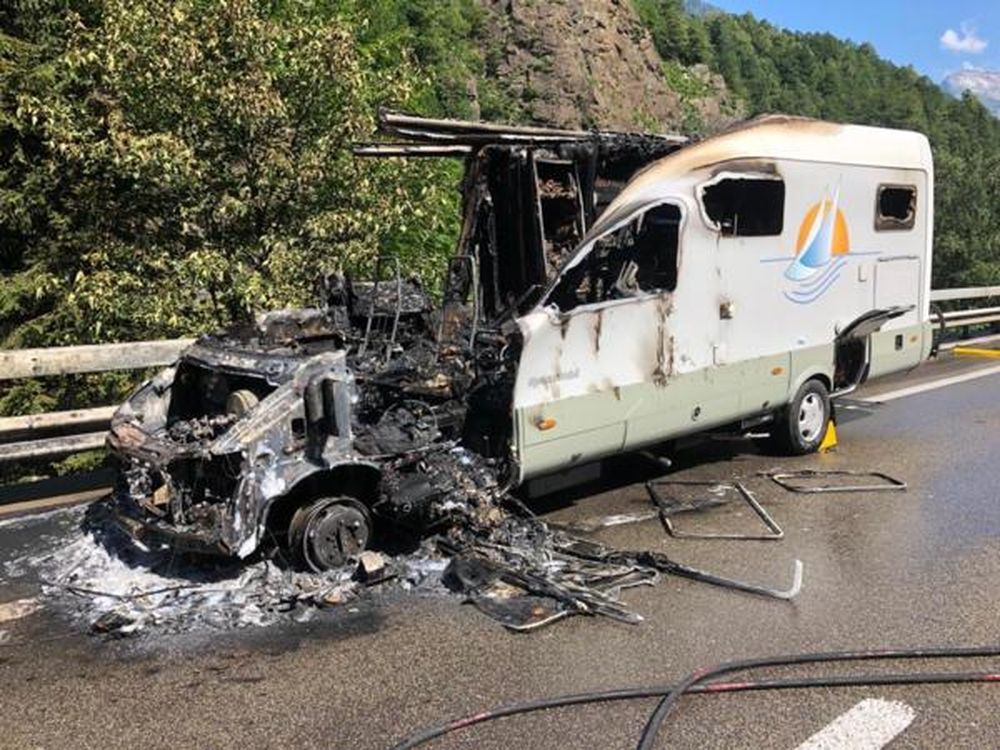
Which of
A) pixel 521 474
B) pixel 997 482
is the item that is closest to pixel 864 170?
pixel 997 482

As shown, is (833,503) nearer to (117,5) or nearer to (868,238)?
(868,238)

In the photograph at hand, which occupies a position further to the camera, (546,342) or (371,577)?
(546,342)

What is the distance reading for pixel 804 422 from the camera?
8.45 meters

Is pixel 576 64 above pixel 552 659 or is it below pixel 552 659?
above

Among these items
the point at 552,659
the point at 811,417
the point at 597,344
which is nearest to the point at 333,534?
the point at 552,659

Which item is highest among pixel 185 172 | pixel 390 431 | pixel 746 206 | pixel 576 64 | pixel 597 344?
pixel 576 64

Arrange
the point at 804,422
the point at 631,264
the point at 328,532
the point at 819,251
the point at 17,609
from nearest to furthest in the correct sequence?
the point at 17,609 < the point at 328,532 < the point at 631,264 < the point at 819,251 < the point at 804,422

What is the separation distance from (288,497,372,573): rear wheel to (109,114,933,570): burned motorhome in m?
0.01

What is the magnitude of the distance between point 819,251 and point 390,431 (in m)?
4.30

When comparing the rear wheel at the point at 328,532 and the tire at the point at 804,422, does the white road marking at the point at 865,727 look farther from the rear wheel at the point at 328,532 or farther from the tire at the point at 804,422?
the tire at the point at 804,422

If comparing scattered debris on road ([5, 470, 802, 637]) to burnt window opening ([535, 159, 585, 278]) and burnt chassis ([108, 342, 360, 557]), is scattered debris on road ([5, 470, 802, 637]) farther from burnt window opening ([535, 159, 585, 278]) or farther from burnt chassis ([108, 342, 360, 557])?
burnt window opening ([535, 159, 585, 278])

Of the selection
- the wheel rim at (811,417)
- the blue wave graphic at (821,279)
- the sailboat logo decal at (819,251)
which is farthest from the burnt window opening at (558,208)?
the wheel rim at (811,417)

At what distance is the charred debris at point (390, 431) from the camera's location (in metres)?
5.20

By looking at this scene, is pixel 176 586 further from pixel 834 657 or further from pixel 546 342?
pixel 834 657
